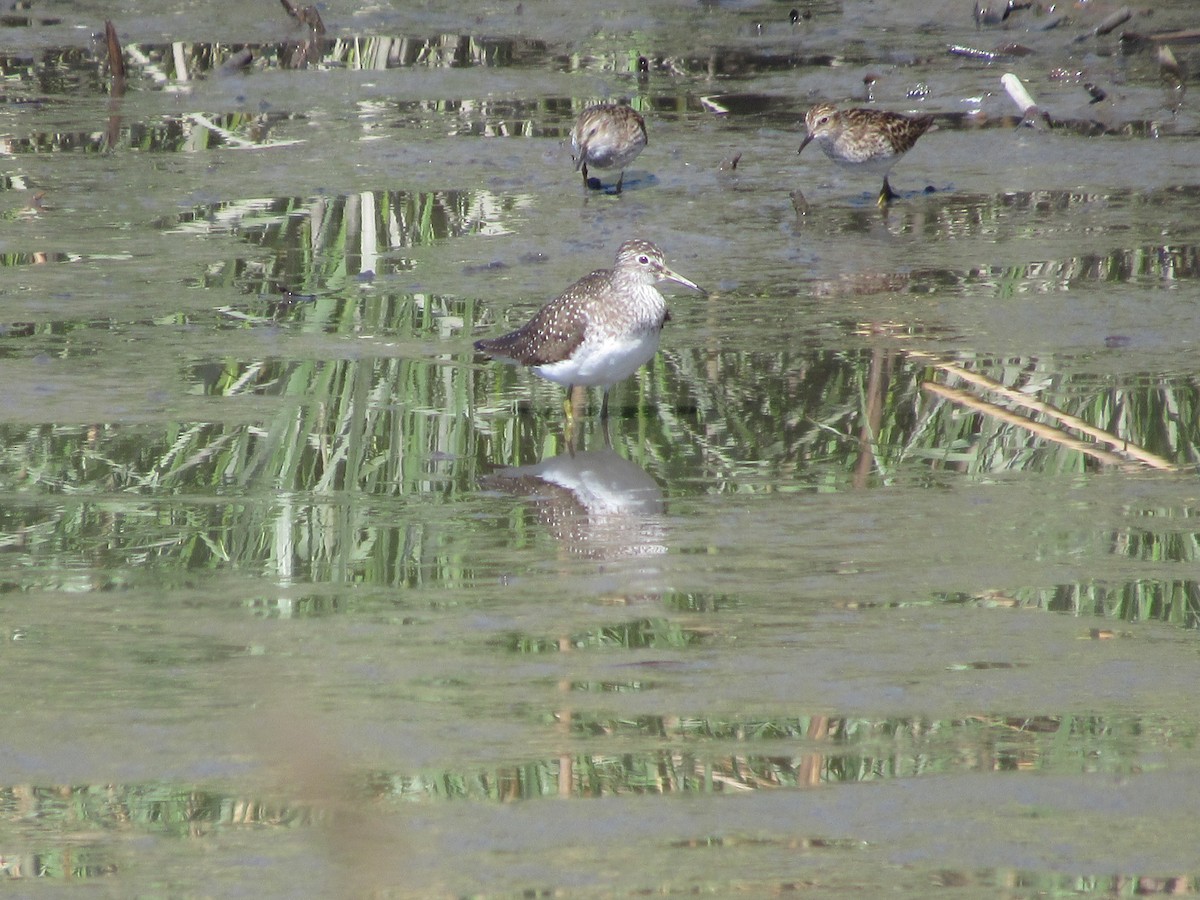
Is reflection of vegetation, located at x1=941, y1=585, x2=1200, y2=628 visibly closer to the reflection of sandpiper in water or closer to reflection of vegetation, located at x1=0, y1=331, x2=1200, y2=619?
reflection of vegetation, located at x1=0, y1=331, x2=1200, y2=619

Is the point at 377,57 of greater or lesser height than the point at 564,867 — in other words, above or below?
above

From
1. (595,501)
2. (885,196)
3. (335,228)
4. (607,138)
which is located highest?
(607,138)

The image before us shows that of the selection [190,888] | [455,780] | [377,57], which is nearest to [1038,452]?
[455,780]

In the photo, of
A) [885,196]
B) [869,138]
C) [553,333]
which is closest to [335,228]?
[869,138]

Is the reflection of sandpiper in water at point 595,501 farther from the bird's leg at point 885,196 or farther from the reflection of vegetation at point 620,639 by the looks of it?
the bird's leg at point 885,196

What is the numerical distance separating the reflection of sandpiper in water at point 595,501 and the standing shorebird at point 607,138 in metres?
4.59

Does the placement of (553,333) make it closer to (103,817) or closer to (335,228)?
(103,817)

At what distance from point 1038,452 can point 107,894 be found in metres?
4.18

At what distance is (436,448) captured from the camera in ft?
23.7

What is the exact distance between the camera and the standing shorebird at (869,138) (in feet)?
37.4

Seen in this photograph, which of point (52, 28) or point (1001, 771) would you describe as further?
point (52, 28)

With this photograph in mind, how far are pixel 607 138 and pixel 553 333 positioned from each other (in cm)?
412

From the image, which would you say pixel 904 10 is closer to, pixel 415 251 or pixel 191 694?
pixel 415 251

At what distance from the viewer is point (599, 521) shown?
A: 20.8 feet
